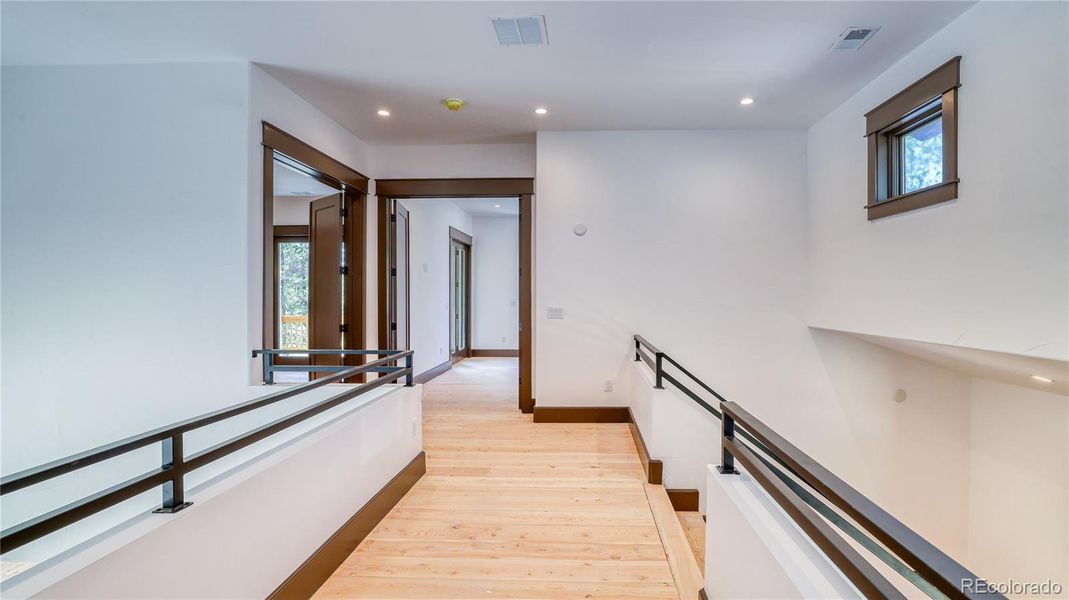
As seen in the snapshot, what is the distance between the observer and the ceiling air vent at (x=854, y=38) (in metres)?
2.54

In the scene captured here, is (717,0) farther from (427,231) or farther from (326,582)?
(427,231)

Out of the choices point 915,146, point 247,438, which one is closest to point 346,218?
point 247,438

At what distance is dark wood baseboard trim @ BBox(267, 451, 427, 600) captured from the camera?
1.77 m

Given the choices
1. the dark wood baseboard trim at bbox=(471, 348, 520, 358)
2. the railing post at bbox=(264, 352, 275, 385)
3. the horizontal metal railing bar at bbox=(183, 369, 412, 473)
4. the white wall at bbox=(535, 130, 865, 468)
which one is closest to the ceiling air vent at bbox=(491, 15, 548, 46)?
the white wall at bbox=(535, 130, 865, 468)

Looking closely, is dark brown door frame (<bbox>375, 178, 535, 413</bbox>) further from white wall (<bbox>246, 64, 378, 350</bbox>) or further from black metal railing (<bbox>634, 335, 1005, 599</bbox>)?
black metal railing (<bbox>634, 335, 1005, 599</bbox>)

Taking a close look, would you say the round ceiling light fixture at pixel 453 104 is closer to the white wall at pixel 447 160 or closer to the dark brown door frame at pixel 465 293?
the white wall at pixel 447 160

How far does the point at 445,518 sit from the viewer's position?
252 centimetres

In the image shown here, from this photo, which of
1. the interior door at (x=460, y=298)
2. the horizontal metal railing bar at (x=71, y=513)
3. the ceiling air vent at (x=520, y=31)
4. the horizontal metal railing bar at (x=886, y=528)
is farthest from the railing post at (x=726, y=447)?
the interior door at (x=460, y=298)

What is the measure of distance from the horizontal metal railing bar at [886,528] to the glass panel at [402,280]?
14.1 feet

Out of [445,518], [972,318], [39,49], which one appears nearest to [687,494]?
[445,518]

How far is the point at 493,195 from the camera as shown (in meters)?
4.61

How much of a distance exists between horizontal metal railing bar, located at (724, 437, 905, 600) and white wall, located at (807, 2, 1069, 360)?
5.88 ft

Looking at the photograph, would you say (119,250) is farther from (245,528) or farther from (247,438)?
(245,528)

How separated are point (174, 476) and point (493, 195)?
3.75 meters
